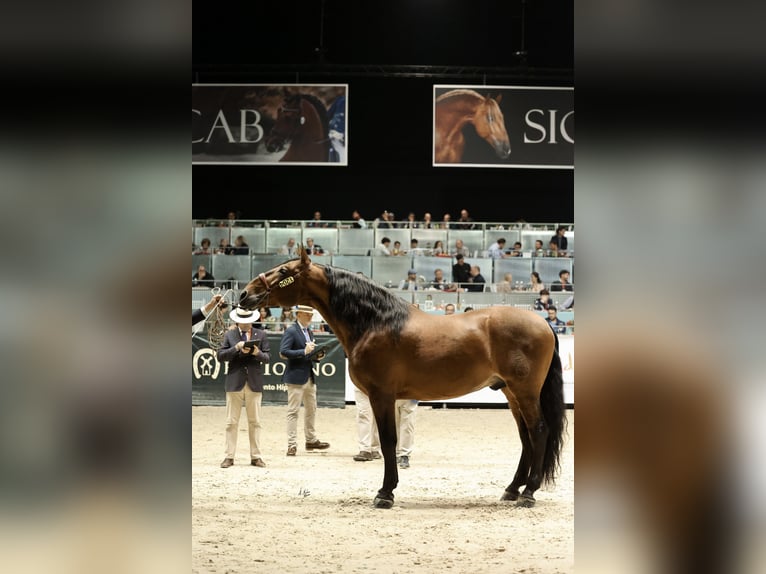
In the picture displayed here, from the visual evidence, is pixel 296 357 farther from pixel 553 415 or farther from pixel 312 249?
pixel 312 249

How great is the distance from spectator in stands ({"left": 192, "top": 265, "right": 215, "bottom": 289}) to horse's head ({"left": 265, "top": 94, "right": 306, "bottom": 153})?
5.25m

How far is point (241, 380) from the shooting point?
924 cm

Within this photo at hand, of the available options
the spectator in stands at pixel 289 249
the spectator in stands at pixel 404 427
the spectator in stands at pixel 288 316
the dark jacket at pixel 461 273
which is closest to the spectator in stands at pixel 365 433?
the spectator in stands at pixel 404 427

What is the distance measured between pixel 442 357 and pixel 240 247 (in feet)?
44.2

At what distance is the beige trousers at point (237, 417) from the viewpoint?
29.9ft

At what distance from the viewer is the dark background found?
72.5 ft

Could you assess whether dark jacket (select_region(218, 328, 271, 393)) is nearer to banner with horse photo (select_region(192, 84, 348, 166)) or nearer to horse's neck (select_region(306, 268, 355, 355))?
horse's neck (select_region(306, 268, 355, 355))

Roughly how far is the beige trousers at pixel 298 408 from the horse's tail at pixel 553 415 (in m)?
3.82
